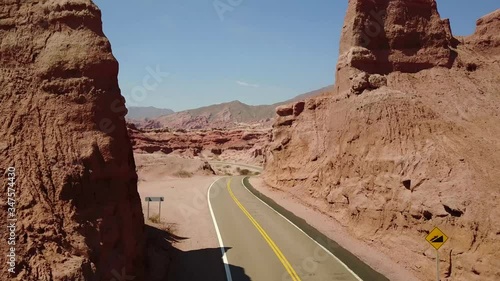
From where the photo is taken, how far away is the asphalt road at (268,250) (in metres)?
16.2

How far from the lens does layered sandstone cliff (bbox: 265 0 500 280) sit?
53.1 feet

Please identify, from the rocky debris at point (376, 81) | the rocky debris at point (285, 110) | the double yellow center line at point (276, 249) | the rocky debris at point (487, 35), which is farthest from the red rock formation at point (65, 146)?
A: the rocky debris at point (285, 110)

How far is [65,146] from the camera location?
1021 cm

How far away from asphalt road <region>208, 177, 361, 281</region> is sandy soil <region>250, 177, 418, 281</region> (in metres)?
1.21

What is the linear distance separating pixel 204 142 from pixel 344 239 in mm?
75328

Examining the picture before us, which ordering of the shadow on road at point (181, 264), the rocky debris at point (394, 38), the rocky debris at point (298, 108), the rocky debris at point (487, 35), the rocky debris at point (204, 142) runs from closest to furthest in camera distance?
the shadow on road at point (181, 264), the rocky debris at point (394, 38), the rocky debris at point (487, 35), the rocky debris at point (298, 108), the rocky debris at point (204, 142)

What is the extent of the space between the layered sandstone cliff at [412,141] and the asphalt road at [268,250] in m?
3.20

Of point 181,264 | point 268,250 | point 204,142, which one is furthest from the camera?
point 204,142

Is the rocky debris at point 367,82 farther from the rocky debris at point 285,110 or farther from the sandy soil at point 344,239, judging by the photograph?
the rocky debris at point 285,110

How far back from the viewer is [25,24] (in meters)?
11.3

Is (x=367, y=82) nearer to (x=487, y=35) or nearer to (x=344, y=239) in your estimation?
(x=344, y=239)

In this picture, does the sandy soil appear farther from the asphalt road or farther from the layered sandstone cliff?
the asphalt road

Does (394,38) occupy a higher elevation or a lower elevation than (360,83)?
higher

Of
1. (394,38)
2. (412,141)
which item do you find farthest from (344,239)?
(394,38)
